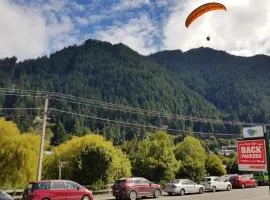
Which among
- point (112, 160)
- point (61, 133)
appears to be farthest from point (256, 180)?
point (61, 133)

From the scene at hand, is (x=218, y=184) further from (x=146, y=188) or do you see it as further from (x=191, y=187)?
(x=146, y=188)

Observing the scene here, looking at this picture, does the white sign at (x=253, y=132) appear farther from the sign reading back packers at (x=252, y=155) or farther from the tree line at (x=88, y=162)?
the tree line at (x=88, y=162)

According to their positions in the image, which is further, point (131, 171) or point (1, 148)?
point (131, 171)

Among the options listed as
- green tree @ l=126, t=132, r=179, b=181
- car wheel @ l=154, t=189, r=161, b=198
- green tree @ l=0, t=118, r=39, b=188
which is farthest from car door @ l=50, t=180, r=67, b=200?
green tree @ l=126, t=132, r=179, b=181

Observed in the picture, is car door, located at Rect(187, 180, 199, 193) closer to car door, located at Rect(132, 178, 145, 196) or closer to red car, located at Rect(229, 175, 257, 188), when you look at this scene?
car door, located at Rect(132, 178, 145, 196)

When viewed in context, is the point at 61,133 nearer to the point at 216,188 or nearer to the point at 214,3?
the point at 216,188

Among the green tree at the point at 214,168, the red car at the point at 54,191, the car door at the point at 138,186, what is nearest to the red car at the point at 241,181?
the green tree at the point at 214,168

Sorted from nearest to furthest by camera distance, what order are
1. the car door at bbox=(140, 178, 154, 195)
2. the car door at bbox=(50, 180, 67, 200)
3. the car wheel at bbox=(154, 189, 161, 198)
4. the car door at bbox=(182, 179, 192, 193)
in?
1. the car door at bbox=(50, 180, 67, 200)
2. the car door at bbox=(140, 178, 154, 195)
3. the car wheel at bbox=(154, 189, 161, 198)
4. the car door at bbox=(182, 179, 192, 193)
